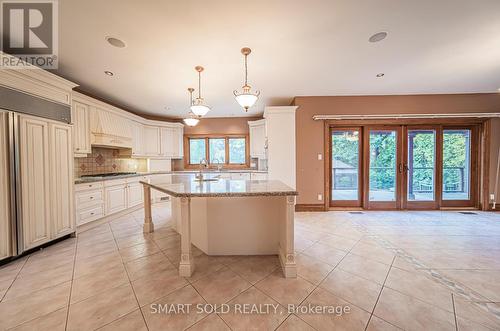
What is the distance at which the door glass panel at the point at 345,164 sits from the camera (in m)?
4.39

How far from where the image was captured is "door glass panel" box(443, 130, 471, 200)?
430cm

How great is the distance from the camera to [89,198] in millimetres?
3299

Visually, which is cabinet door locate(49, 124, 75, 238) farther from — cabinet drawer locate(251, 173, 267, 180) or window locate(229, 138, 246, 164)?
window locate(229, 138, 246, 164)

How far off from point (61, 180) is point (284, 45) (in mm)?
3745

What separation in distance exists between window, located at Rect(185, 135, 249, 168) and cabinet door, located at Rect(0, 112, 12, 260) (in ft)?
14.3

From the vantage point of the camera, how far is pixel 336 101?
168 inches

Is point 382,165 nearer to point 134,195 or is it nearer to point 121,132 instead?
point 134,195

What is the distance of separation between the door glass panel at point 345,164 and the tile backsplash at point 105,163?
535 centimetres

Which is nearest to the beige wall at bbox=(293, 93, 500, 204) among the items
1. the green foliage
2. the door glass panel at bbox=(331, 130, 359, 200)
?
the door glass panel at bbox=(331, 130, 359, 200)

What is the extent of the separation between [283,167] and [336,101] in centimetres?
195

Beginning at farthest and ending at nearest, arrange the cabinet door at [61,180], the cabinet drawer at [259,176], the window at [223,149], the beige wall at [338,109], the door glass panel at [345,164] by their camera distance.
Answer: the window at [223,149] < the cabinet drawer at [259,176] < the door glass panel at [345,164] < the beige wall at [338,109] < the cabinet door at [61,180]

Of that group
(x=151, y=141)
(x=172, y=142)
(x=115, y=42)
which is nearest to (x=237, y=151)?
(x=172, y=142)

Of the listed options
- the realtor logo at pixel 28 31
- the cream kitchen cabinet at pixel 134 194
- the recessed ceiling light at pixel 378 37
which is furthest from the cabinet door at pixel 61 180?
the recessed ceiling light at pixel 378 37

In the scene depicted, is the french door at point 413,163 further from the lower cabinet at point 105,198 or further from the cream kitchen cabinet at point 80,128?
the cream kitchen cabinet at point 80,128
